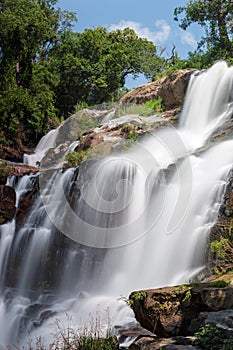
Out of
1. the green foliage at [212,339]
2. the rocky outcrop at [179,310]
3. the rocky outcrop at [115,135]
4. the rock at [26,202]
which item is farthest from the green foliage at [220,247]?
the rocky outcrop at [115,135]

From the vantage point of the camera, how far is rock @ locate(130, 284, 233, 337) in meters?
5.52

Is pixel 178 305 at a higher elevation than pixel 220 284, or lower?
lower

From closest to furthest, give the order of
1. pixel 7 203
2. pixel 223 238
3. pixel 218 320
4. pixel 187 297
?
pixel 218 320, pixel 187 297, pixel 223 238, pixel 7 203

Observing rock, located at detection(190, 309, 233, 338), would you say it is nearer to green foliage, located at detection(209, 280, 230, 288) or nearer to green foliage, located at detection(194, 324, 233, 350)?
green foliage, located at detection(194, 324, 233, 350)

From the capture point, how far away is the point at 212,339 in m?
4.53

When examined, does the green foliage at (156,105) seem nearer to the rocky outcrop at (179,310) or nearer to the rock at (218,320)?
the rocky outcrop at (179,310)

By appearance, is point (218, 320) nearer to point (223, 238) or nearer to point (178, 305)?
point (178, 305)

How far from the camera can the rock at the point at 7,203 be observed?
45.3 ft

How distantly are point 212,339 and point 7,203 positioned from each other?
1072 cm

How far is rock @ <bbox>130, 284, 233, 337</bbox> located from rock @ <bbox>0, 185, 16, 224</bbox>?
28.1 ft

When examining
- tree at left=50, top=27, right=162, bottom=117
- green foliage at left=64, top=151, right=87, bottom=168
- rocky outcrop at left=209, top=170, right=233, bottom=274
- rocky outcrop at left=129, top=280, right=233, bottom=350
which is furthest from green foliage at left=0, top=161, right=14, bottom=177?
tree at left=50, top=27, right=162, bottom=117

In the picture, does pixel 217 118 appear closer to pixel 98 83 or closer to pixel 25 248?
pixel 25 248

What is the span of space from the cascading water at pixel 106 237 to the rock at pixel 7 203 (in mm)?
381

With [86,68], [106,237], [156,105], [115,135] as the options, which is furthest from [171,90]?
[106,237]
